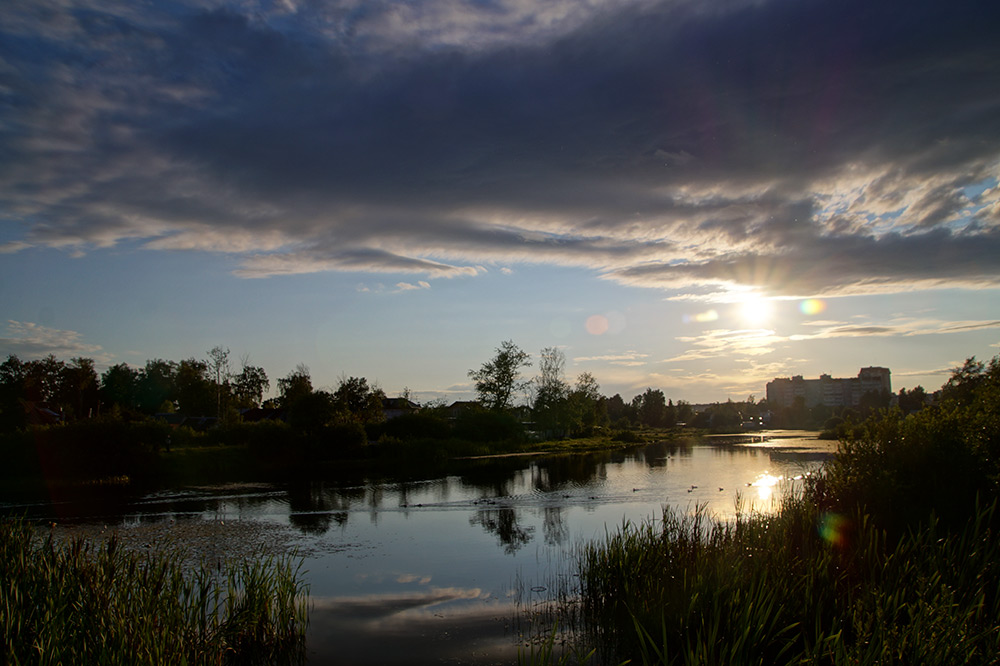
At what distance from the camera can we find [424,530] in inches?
993

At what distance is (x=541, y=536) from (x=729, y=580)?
46.2ft

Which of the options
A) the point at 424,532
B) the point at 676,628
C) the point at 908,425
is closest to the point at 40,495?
the point at 424,532

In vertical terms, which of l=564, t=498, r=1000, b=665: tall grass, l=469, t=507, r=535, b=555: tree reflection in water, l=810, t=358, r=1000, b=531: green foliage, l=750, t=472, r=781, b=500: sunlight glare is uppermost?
l=810, t=358, r=1000, b=531: green foliage

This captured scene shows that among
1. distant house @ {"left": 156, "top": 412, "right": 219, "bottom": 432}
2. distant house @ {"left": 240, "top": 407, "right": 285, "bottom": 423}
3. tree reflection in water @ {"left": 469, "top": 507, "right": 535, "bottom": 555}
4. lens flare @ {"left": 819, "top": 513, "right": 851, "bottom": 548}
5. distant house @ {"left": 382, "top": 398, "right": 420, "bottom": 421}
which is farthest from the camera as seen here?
distant house @ {"left": 382, "top": 398, "right": 420, "bottom": 421}

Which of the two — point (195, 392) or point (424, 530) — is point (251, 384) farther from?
point (424, 530)

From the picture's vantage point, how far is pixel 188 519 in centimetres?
2677

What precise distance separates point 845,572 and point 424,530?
1738 centimetres

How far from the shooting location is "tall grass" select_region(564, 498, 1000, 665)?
23.4 ft

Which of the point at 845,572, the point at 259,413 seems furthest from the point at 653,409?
the point at 845,572

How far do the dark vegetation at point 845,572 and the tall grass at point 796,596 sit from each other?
0.04 metres

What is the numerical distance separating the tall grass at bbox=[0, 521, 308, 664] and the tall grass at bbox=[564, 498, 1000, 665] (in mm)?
5277

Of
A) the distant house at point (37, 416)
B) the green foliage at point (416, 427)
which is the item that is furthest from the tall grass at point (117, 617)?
the distant house at point (37, 416)

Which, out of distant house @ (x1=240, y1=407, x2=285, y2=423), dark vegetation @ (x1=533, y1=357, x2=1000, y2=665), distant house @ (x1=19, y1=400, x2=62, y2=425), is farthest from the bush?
dark vegetation @ (x1=533, y1=357, x2=1000, y2=665)

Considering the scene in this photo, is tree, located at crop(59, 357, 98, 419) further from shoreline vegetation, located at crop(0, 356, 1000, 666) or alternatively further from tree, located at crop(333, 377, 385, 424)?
shoreline vegetation, located at crop(0, 356, 1000, 666)
